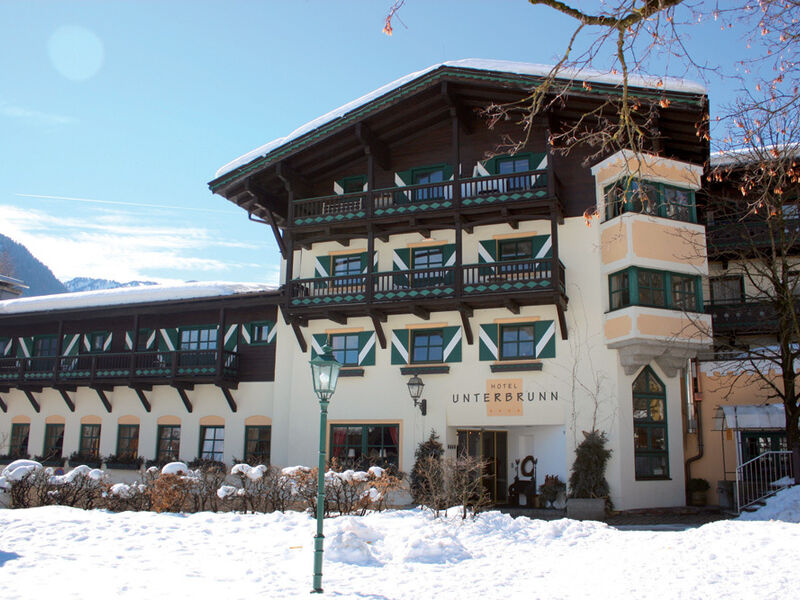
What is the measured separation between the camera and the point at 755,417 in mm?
18797

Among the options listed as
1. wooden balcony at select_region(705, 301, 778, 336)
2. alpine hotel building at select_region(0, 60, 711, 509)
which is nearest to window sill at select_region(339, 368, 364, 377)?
alpine hotel building at select_region(0, 60, 711, 509)

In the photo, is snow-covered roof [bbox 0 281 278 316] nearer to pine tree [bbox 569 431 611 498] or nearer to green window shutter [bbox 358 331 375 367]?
green window shutter [bbox 358 331 375 367]

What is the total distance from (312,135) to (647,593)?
16979mm

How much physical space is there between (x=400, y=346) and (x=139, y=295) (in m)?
10.5

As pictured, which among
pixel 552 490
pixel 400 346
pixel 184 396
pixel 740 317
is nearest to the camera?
pixel 552 490

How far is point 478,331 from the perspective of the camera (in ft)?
71.0

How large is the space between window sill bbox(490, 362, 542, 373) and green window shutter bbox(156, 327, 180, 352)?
11.9m

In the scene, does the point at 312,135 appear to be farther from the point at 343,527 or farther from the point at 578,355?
the point at 343,527

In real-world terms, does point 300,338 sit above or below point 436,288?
below

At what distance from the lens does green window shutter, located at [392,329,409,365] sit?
73.7ft

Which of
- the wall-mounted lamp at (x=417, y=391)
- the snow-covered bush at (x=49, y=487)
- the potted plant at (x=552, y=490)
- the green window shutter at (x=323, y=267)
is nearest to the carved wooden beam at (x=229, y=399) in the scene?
the green window shutter at (x=323, y=267)

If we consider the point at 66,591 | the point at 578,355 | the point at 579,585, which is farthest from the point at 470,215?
the point at 66,591

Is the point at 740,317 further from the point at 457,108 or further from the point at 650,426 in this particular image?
the point at 457,108

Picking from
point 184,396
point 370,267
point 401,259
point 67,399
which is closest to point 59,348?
point 67,399
